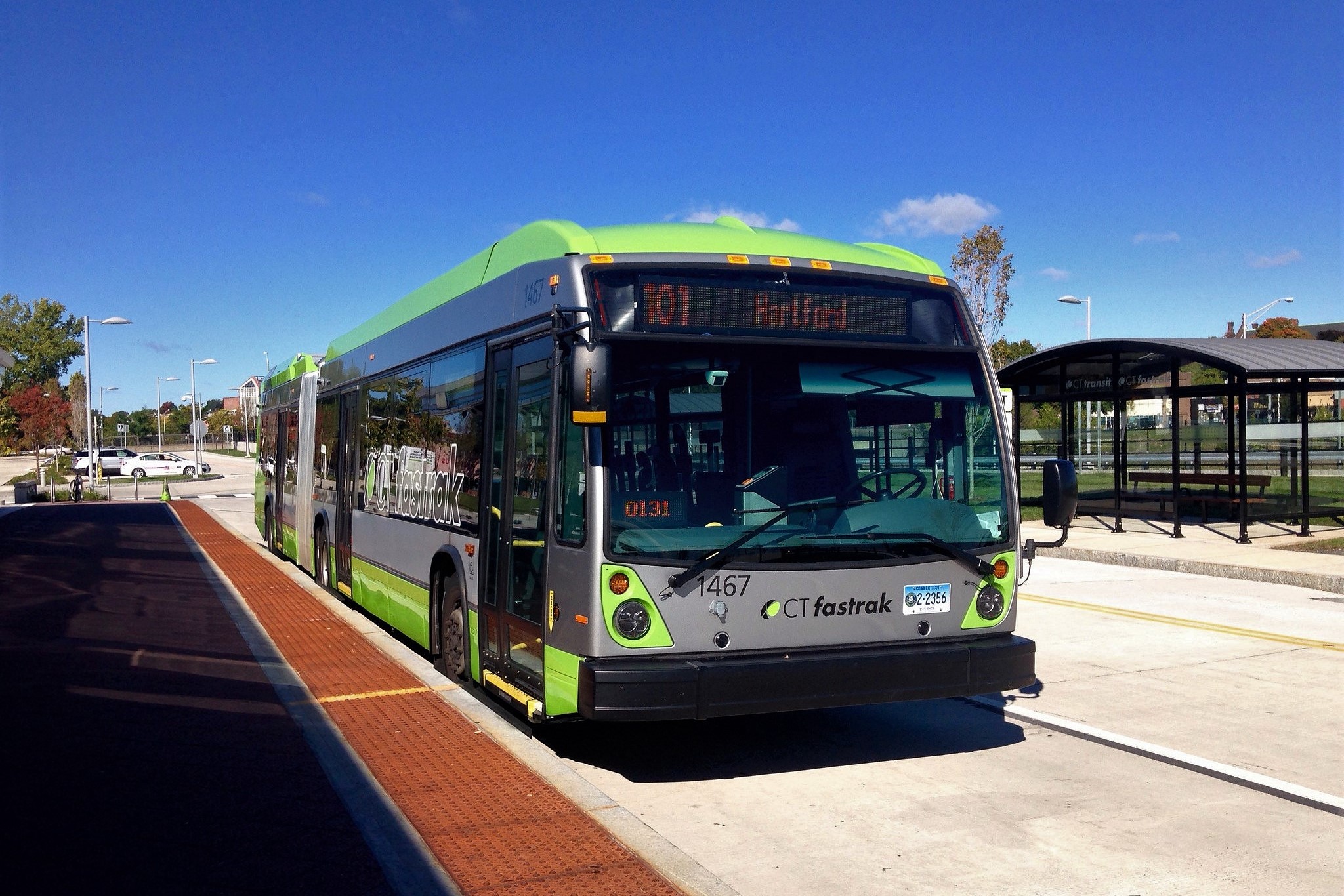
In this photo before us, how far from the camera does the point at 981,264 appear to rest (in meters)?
33.1

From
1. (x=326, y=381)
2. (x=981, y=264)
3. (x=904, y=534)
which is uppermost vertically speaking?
(x=981, y=264)

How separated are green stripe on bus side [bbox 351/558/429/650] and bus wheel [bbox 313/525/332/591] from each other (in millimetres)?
1900

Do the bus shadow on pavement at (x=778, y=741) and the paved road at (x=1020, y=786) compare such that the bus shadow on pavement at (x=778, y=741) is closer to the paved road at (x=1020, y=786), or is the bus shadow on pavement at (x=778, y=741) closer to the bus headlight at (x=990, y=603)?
the paved road at (x=1020, y=786)

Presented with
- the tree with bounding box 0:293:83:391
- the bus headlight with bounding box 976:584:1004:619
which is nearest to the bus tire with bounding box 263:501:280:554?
the bus headlight with bounding box 976:584:1004:619

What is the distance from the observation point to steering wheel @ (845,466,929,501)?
625cm

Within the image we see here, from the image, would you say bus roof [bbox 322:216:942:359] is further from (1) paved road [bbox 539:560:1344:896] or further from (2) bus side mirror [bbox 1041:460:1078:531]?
(1) paved road [bbox 539:560:1344:896]

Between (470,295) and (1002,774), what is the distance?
16.2 ft

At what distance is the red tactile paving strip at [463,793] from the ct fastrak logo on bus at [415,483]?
4.49 ft

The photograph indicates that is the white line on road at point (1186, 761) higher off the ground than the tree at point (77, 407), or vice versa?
the tree at point (77, 407)

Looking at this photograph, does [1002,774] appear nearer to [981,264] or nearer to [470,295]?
[470,295]

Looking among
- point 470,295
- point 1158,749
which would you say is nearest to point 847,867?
point 1158,749

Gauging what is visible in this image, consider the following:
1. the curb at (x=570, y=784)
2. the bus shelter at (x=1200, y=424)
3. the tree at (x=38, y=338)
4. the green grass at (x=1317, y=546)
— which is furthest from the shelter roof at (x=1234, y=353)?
the tree at (x=38, y=338)

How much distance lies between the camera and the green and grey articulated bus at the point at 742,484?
5832 millimetres

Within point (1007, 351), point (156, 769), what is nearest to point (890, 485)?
point (156, 769)
